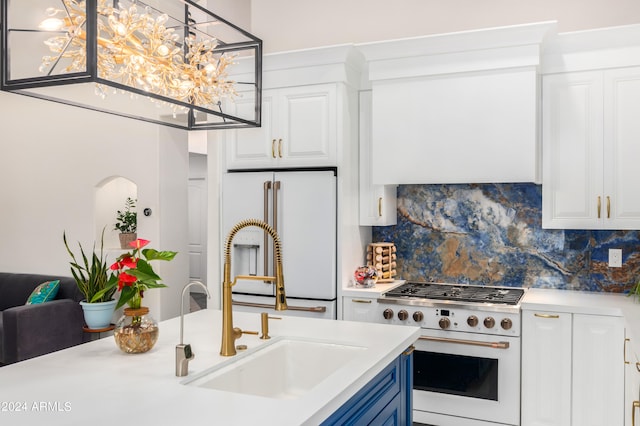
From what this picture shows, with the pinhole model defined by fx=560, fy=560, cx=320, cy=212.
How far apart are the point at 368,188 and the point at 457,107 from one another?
34.5 inches

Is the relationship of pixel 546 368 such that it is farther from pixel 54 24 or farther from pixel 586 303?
pixel 54 24

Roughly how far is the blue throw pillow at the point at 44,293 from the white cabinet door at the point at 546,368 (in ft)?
14.2

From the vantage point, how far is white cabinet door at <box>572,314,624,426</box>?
3248 mm

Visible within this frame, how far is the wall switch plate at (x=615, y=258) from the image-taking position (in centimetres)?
379

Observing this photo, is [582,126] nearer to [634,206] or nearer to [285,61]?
[634,206]

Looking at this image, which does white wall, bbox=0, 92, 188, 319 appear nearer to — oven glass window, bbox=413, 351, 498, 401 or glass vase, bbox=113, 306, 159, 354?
oven glass window, bbox=413, 351, 498, 401

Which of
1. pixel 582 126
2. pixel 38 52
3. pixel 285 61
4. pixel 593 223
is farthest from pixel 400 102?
pixel 38 52

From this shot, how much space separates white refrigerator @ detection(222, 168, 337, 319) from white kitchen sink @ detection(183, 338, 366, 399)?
156 cm

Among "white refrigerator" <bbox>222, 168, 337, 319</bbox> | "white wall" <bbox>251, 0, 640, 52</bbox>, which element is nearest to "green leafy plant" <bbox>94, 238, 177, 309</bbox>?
"white refrigerator" <bbox>222, 168, 337, 319</bbox>

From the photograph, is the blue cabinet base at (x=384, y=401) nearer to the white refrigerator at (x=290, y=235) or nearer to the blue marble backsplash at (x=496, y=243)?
the white refrigerator at (x=290, y=235)

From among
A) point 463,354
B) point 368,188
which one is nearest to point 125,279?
point 463,354

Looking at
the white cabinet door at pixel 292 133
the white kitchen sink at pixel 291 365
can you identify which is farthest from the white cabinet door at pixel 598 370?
the white cabinet door at pixel 292 133

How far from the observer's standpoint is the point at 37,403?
1.56 metres

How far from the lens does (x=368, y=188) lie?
418 cm
